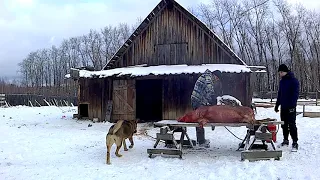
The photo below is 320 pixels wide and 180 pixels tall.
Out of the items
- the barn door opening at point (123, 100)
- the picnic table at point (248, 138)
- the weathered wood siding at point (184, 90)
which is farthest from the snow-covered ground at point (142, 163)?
the barn door opening at point (123, 100)

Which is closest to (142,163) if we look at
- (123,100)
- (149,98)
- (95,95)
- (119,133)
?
(119,133)

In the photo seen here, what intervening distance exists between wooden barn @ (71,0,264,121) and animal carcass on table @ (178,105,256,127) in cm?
659

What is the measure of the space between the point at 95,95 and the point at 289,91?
10850 millimetres

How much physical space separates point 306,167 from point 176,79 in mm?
9252

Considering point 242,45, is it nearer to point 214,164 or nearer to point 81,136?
point 81,136

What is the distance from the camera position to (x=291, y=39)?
4772 cm

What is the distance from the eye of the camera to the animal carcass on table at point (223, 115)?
714 centimetres

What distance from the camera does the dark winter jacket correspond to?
7.69 m

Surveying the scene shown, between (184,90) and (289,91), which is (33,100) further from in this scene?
(289,91)

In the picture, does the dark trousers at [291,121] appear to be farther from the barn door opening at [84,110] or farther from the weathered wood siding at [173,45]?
the barn door opening at [84,110]

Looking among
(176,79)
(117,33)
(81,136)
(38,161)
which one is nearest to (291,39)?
(117,33)

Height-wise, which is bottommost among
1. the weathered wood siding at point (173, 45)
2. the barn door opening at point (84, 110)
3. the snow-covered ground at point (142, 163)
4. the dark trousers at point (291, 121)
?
the snow-covered ground at point (142, 163)

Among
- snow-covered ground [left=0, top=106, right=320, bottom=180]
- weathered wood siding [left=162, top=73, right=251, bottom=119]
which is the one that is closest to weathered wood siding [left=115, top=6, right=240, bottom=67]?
weathered wood siding [left=162, top=73, right=251, bottom=119]

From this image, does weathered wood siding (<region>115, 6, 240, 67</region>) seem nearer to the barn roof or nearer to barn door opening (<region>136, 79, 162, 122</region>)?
the barn roof
